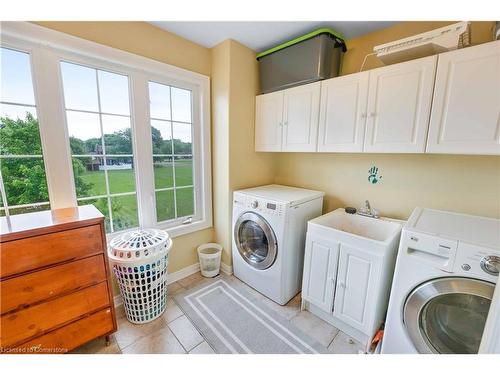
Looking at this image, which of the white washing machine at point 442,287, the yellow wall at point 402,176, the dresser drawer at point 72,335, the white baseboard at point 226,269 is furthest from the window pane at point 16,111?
the white washing machine at point 442,287

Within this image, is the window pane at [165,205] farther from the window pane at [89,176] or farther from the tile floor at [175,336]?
the tile floor at [175,336]

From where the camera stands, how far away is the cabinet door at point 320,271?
1550mm

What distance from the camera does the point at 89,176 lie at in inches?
64.2

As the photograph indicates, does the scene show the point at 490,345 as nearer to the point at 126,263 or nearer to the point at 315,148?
the point at 315,148

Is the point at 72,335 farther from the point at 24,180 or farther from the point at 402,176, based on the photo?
the point at 402,176

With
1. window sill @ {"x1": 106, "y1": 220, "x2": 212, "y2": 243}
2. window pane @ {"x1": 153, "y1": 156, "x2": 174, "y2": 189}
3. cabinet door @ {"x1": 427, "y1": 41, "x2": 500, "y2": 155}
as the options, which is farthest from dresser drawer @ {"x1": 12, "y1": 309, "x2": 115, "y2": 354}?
cabinet door @ {"x1": 427, "y1": 41, "x2": 500, "y2": 155}

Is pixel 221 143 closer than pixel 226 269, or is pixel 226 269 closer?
pixel 221 143

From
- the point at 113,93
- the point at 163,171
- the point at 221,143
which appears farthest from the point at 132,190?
the point at 221,143

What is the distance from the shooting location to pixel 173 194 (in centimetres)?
214

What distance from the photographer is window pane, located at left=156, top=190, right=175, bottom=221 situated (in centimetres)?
205

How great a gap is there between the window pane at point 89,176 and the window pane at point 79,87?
0.40 meters

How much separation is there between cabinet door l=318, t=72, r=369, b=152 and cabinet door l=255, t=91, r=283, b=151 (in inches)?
17.3

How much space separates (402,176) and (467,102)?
682 millimetres
